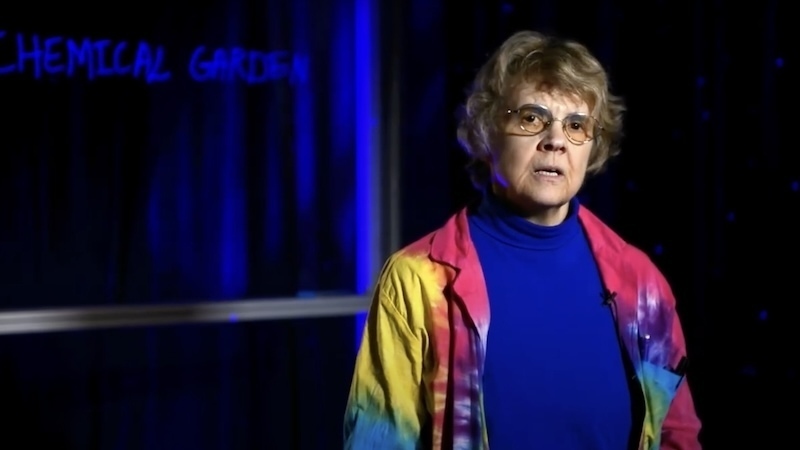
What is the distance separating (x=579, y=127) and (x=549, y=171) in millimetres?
80

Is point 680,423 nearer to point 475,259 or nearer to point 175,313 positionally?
point 475,259

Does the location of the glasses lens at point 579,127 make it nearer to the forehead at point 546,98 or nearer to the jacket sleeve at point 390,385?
Answer: the forehead at point 546,98

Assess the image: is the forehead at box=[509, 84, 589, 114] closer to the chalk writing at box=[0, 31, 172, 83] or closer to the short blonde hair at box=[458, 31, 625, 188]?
the short blonde hair at box=[458, 31, 625, 188]

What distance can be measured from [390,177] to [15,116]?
2.90 ft

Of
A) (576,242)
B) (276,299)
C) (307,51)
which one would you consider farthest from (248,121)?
(576,242)

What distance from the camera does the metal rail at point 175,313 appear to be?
2.13 meters

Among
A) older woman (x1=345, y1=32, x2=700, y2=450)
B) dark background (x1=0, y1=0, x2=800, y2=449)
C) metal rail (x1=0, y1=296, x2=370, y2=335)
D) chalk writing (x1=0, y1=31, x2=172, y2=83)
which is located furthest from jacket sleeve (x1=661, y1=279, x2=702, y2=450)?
chalk writing (x1=0, y1=31, x2=172, y2=83)

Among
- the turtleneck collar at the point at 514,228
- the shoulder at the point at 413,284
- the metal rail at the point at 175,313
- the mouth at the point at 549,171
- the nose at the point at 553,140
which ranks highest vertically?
the nose at the point at 553,140

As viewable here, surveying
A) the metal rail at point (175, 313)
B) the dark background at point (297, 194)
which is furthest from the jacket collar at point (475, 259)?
the metal rail at point (175, 313)

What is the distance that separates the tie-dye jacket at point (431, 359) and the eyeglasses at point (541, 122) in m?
0.15

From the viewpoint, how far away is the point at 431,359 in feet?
3.93

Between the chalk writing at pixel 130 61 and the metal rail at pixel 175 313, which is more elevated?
the chalk writing at pixel 130 61

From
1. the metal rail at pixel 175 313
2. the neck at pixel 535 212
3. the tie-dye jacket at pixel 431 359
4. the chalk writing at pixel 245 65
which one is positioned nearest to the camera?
the tie-dye jacket at pixel 431 359

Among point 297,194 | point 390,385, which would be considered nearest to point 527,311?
point 390,385
